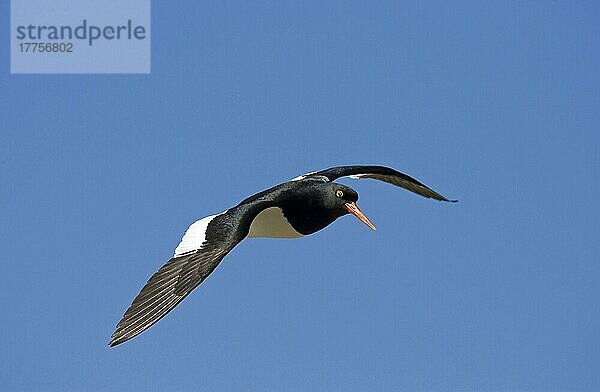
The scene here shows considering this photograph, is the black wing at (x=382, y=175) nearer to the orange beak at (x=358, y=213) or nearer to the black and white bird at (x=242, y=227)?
the black and white bird at (x=242, y=227)

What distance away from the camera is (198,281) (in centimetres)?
834

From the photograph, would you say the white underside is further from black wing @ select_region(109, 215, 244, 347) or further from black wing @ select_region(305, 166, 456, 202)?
black wing @ select_region(109, 215, 244, 347)

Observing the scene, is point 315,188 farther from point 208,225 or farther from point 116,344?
point 116,344

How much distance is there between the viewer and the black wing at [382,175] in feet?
40.3

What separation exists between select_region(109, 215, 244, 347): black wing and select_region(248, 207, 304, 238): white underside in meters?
1.83

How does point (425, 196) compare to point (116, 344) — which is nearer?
point (116, 344)

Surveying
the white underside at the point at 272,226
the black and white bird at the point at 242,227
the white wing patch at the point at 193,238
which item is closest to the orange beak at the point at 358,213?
the black and white bird at the point at 242,227

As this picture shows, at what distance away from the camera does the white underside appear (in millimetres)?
10906

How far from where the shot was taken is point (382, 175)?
13.2m

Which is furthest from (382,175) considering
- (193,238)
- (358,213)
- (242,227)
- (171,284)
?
(171,284)

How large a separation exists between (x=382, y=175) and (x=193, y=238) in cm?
464

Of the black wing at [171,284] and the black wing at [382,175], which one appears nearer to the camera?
the black wing at [171,284]

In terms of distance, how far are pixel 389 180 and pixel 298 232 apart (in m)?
2.85

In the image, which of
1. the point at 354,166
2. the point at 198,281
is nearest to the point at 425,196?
the point at 354,166
